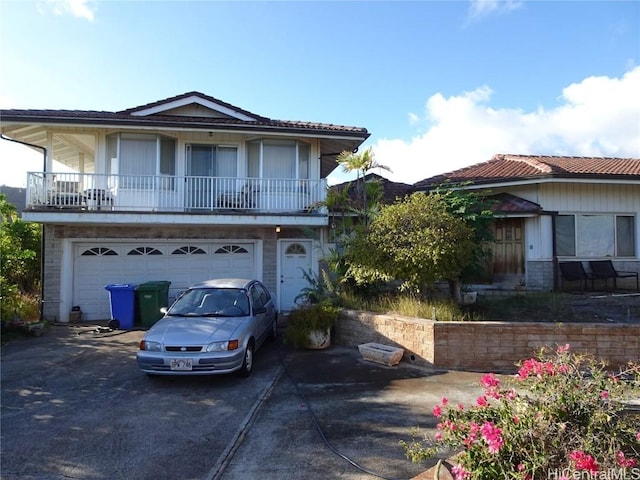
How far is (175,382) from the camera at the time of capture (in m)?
6.58

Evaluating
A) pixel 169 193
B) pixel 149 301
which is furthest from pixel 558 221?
pixel 149 301

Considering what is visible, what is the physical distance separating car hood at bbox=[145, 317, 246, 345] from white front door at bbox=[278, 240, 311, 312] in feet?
17.6

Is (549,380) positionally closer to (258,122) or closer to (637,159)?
(258,122)

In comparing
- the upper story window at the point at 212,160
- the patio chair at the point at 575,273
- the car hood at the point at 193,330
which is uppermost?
the upper story window at the point at 212,160

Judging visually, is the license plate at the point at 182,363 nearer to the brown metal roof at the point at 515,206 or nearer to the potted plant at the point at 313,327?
the potted plant at the point at 313,327

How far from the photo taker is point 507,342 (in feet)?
23.1

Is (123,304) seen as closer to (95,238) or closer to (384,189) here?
(95,238)

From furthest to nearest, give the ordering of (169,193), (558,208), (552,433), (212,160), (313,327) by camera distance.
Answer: (212,160)
(558,208)
(169,193)
(313,327)
(552,433)

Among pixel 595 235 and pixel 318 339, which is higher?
pixel 595 235

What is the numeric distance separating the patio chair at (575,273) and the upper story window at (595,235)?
42 cm

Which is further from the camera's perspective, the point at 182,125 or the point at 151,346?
the point at 182,125

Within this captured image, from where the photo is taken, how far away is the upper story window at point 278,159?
514 inches

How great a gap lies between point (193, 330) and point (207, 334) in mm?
297

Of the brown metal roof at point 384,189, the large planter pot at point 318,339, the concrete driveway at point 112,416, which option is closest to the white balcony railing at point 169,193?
the brown metal roof at point 384,189
